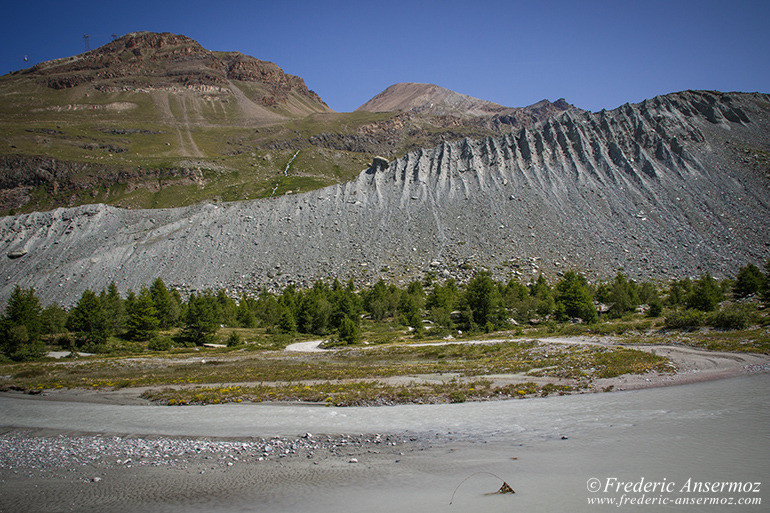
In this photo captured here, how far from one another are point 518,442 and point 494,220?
84.2 metres

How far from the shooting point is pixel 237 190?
149 m

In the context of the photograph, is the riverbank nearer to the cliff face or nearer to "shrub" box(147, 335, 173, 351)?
"shrub" box(147, 335, 173, 351)

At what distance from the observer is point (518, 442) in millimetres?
12359

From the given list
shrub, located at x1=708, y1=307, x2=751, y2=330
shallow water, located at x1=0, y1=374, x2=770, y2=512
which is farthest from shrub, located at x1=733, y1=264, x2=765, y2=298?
shallow water, located at x1=0, y1=374, x2=770, y2=512

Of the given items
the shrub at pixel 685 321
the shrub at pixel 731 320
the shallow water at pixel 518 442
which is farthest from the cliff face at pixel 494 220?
the shallow water at pixel 518 442

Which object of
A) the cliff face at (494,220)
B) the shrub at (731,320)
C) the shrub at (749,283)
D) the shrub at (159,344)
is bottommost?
the shrub at (159,344)

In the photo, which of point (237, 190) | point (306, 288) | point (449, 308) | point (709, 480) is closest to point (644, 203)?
point (449, 308)

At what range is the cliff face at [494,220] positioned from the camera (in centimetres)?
7944

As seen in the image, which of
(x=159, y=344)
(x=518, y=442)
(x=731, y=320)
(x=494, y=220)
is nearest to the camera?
(x=518, y=442)

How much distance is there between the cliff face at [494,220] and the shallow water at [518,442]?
6257 cm

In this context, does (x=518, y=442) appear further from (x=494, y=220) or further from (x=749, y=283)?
(x=494, y=220)

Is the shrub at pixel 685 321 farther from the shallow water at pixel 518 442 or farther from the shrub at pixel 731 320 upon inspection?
the shallow water at pixel 518 442

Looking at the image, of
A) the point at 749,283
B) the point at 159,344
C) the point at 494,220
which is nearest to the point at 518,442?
the point at 159,344

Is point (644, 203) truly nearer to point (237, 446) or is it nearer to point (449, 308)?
point (449, 308)
